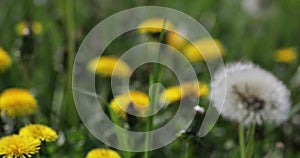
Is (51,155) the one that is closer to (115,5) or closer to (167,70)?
(167,70)

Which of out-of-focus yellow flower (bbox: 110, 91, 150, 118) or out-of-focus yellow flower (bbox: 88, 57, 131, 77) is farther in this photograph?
out-of-focus yellow flower (bbox: 88, 57, 131, 77)

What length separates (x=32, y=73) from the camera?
165 cm

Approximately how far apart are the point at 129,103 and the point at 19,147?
0.29 m

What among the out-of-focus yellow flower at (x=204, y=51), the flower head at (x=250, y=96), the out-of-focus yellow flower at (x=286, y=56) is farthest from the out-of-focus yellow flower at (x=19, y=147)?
the out-of-focus yellow flower at (x=286, y=56)

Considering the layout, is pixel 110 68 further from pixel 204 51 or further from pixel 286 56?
pixel 286 56

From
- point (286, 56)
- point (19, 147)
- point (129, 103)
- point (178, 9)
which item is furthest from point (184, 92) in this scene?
point (178, 9)

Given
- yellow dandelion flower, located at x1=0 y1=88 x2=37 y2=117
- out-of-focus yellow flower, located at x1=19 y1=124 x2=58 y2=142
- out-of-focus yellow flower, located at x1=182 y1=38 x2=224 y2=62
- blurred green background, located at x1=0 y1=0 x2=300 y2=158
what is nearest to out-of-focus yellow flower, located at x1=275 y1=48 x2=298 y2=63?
blurred green background, located at x1=0 y1=0 x2=300 y2=158

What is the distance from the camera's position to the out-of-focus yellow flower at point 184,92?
1.31 metres

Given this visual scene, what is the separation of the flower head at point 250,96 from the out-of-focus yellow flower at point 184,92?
11cm

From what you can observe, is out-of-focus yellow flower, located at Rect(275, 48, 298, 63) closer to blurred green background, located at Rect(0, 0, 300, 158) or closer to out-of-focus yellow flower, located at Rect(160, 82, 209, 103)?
blurred green background, located at Rect(0, 0, 300, 158)

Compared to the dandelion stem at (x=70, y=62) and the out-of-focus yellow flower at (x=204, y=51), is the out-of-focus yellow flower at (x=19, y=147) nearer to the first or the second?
the dandelion stem at (x=70, y=62)

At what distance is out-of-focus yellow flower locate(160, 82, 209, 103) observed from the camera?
1312mm

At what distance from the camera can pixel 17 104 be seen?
121 cm

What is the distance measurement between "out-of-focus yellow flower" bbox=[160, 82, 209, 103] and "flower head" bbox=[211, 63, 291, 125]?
11 cm
